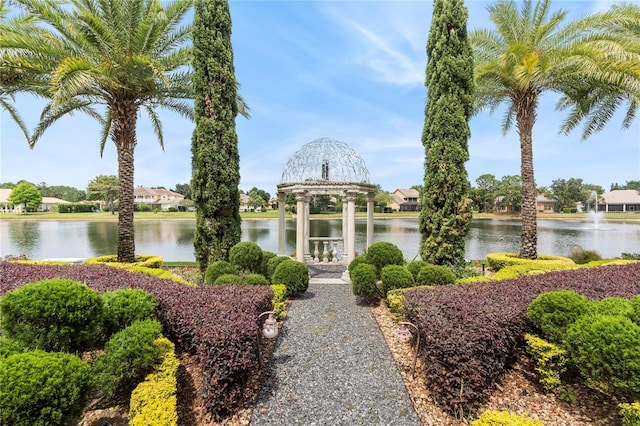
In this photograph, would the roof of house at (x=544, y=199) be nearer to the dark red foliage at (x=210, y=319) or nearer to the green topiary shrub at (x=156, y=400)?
the dark red foliage at (x=210, y=319)

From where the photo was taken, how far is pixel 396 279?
23.8ft

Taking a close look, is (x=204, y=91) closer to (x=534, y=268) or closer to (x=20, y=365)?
(x=20, y=365)

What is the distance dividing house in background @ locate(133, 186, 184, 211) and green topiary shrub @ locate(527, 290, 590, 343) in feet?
279

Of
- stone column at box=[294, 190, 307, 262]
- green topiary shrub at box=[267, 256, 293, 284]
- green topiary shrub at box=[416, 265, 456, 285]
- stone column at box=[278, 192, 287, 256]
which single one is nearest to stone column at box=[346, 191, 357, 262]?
stone column at box=[294, 190, 307, 262]

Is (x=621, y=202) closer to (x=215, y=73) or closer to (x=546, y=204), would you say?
(x=546, y=204)

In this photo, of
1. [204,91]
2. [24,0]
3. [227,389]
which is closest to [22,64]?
[24,0]

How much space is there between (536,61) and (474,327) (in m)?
10.8

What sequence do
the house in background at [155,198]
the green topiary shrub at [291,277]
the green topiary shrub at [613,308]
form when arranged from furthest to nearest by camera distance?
the house in background at [155,198] → the green topiary shrub at [291,277] → the green topiary shrub at [613,308]

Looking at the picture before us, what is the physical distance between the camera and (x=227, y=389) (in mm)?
3623

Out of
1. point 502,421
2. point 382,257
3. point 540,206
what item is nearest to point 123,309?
point 502,421

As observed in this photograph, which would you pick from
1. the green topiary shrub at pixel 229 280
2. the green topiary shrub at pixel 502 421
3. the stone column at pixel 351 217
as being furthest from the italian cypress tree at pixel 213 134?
the green topiary shrub at pixel 502 421

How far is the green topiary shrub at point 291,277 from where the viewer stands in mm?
7844

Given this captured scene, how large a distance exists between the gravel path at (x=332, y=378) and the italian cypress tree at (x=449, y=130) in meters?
4.52

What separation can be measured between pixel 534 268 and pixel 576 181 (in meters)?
79.6
